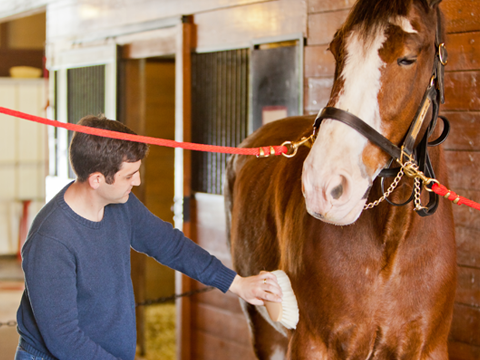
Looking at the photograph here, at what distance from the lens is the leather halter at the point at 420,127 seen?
106cm

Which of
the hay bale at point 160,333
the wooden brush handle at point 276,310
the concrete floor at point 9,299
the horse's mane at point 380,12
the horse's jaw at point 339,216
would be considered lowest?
the hay bale at point 160,333

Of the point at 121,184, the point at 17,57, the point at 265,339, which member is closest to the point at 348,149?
the point at 121,184

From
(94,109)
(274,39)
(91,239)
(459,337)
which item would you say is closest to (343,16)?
(274,39)

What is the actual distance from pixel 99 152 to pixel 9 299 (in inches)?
160

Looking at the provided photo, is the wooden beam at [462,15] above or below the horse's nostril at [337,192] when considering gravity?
above

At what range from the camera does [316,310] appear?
52.2 inches

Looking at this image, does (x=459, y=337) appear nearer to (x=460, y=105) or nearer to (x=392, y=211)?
(x=460, y=105)

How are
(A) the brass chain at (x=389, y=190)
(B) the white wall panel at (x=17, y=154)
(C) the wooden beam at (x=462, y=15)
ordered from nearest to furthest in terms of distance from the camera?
(A) the brass chain at (x=389, y=190), (C) the wooden beam at (x=462, y=15), (B) the white wall panel at (x=17, y=154)

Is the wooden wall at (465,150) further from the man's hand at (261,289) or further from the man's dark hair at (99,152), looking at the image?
the man's dark hair at (99,152)

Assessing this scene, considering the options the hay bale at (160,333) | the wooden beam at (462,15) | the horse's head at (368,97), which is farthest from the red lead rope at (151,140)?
the hay bale at (160,333)

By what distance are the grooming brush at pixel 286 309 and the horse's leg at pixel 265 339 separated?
1.01 metres

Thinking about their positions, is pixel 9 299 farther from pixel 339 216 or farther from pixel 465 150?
pixel 339 216

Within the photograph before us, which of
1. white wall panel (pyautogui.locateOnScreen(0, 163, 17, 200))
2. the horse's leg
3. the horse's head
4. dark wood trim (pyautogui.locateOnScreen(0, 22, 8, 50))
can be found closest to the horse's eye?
the horse's head

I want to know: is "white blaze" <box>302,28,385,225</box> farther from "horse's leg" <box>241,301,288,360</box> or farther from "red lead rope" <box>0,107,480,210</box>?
"horse's leg" <box>241,301,288,360</box>
